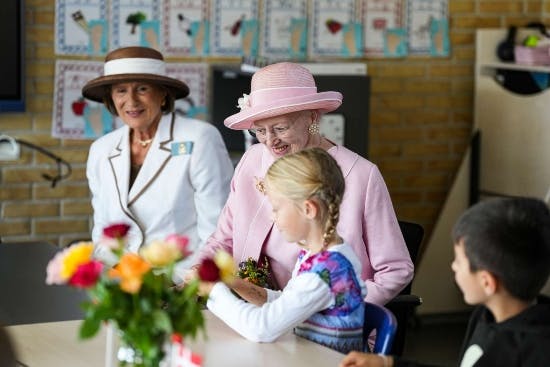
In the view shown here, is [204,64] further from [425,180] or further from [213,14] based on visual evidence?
[425,180]

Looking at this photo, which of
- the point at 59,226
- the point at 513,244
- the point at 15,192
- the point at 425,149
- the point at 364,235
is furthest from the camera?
the point at 425,149

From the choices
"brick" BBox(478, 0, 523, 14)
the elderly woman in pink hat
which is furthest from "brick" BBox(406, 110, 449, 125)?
the elderly woman in pink hat

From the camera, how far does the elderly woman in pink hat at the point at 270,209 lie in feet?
9.47

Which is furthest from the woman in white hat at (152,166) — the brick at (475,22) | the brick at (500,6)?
the brick at (500,6)

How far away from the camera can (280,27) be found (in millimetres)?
5008

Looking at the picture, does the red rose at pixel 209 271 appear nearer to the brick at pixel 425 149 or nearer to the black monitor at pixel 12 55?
the black monitor at pixel 12 55

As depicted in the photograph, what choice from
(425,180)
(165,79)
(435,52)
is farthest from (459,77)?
(165,79)

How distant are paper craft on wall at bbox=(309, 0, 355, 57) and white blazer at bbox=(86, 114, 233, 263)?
1573mm

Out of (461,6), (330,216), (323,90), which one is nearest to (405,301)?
(330,216)

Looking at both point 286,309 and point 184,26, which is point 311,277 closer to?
point 286,309

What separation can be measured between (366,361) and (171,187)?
5.28ft

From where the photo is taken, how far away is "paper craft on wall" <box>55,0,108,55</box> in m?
4.59

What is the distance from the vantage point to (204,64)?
4.87 meters

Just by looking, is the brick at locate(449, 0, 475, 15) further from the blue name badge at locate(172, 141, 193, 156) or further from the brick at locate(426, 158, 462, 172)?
the blue name badge at locate(172, 141, 193, 156)
